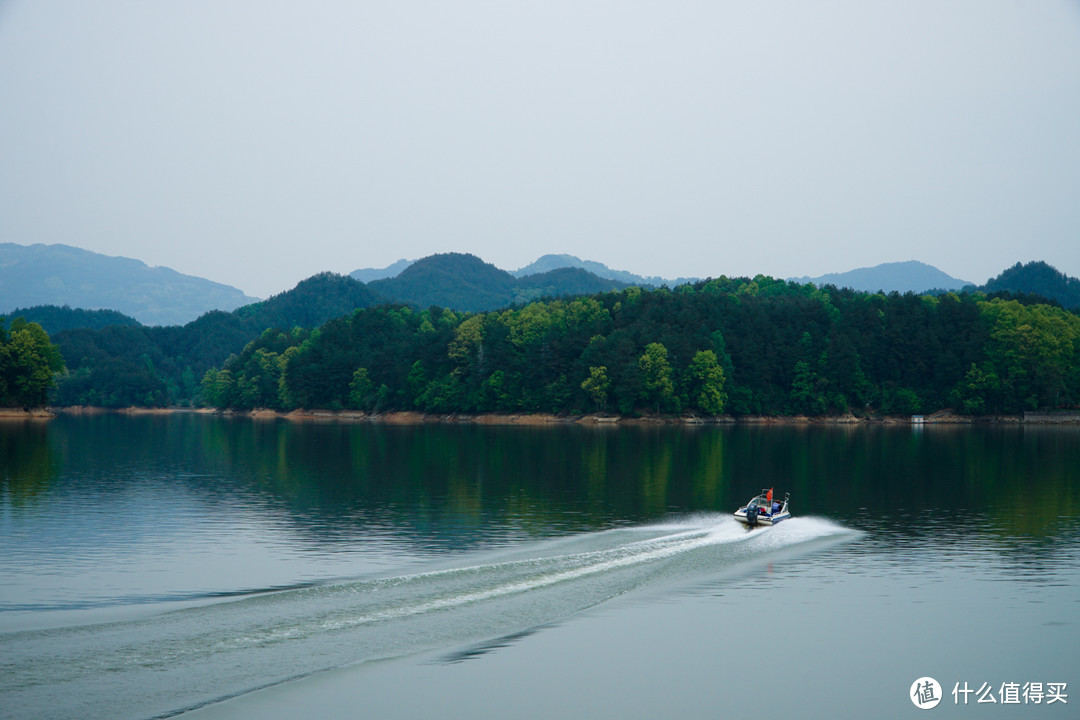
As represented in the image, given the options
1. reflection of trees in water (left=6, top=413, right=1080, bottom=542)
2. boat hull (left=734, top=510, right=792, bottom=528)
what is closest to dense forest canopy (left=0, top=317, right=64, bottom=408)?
reflection of trees in water (left=6, top=413, right=1080, bottom=542)

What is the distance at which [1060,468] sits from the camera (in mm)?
69938

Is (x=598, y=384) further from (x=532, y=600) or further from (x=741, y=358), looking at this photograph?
(x=532, y=600)

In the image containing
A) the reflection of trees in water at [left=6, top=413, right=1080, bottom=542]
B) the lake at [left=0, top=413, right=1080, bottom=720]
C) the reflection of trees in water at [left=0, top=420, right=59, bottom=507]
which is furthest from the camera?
the reflection of trees in water at [left=0, top=420, right=59, bottom=507]

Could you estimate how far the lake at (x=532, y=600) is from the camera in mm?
19453

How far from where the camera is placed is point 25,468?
6575 cm

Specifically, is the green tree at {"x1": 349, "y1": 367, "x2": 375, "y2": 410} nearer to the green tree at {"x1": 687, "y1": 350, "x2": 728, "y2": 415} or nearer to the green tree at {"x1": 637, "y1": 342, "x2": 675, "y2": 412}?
the green tree at {"x1": 637, "y1": 342, "x2": 675, "y2": 412}

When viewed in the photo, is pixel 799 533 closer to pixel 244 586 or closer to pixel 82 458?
pixel 244 586

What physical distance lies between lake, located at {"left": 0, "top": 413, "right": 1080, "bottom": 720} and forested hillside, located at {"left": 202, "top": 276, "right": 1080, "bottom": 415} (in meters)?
99.6

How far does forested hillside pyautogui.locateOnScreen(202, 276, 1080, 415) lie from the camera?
6033 inches

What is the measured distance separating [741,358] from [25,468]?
4956 inches

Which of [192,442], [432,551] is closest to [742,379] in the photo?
[192,442]

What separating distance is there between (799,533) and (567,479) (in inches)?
916

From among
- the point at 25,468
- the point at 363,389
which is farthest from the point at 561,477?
the point at 363,389

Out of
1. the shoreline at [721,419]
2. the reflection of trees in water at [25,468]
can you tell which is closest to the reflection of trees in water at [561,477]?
the reflection of trees in water at [25,468]
